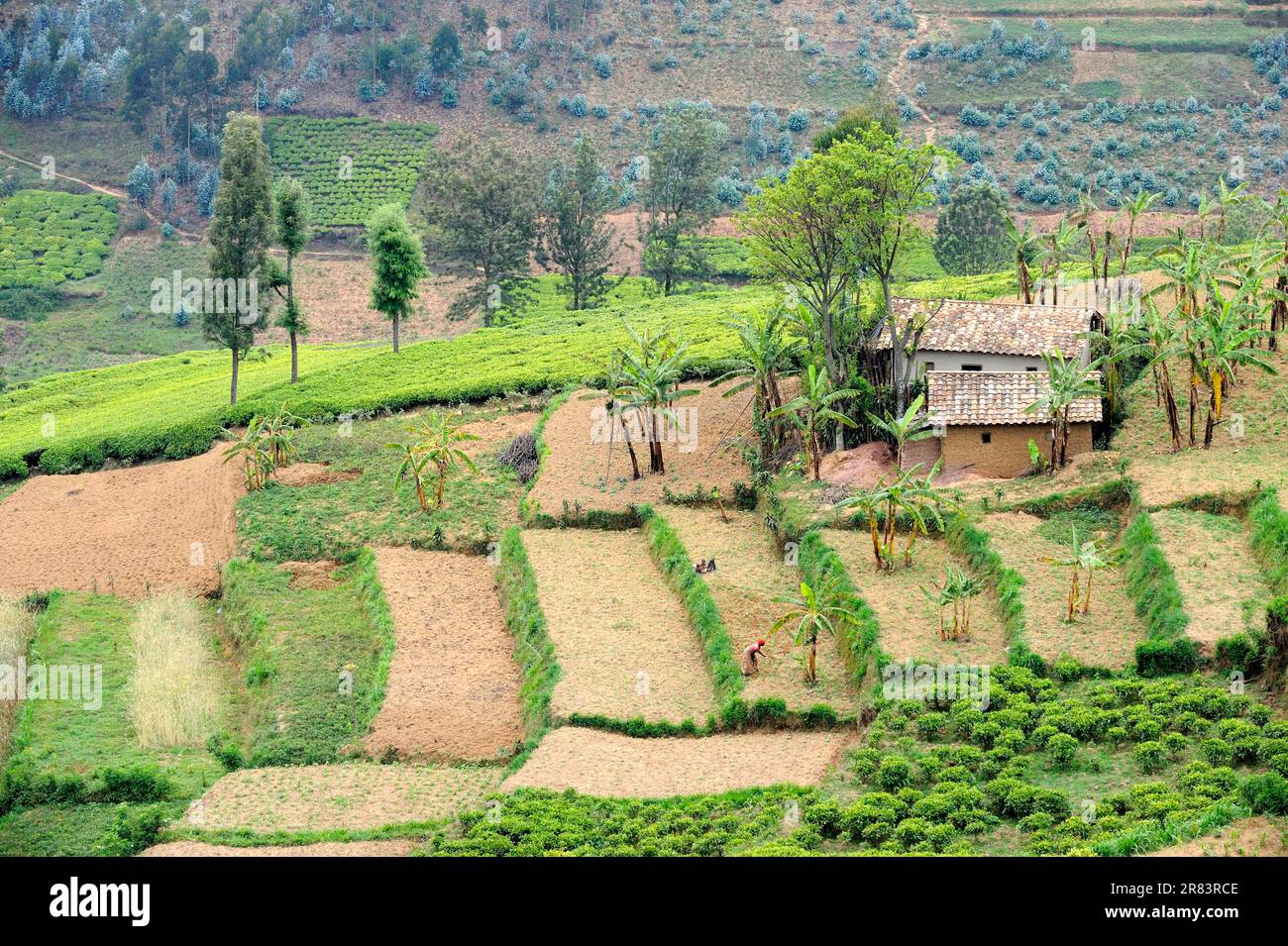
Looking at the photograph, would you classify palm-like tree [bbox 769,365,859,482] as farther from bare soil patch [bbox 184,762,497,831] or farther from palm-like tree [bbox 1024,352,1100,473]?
bare soil patch [bbox 184,762,497,831]

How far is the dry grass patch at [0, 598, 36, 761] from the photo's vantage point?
42750 millimetres

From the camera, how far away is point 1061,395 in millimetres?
45719

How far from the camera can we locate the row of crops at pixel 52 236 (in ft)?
382

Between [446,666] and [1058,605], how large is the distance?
15.1 m

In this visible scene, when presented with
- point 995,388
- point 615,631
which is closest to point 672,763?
point 615,631

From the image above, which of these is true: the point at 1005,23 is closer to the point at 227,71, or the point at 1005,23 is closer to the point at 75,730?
the point at 227,71

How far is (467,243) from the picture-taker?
305 ft

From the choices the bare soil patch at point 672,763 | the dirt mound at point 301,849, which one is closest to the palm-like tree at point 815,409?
the bare soil patch at point 672,763

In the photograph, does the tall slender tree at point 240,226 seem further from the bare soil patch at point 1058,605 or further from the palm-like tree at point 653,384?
the bare soil patch at point 1058,605

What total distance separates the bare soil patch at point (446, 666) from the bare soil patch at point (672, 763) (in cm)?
278

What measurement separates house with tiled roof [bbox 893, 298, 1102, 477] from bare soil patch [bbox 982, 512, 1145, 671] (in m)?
3.44

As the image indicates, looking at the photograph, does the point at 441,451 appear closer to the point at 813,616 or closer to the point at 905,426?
the point at 905,426

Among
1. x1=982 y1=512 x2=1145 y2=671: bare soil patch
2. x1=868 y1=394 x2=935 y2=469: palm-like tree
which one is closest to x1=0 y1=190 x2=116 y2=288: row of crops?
x1=868 y1=394 x2=935 y2=469: palm-like tree

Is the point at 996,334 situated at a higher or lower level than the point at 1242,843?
higher
